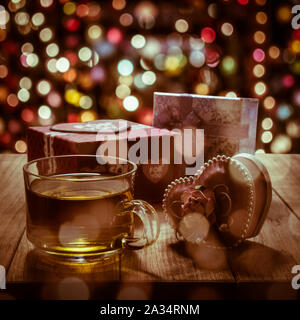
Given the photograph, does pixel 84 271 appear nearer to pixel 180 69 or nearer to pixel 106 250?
pixel 106 250

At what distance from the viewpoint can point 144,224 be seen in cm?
62

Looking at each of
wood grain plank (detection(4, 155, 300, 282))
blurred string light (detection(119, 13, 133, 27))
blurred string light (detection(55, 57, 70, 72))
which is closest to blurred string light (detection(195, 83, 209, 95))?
blurred string light (detection(119, 13, 133, 27))

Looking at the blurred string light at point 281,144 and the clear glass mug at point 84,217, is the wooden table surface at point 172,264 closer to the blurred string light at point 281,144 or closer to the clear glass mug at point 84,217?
the clear glass mug at point 84,217

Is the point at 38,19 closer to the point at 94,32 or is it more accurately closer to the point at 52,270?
the point at 94,32

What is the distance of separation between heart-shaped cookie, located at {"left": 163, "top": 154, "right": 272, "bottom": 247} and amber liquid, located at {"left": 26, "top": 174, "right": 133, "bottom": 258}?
0.39 feet

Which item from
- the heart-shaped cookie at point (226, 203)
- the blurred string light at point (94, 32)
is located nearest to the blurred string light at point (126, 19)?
the blurred string light at point (94, 32)

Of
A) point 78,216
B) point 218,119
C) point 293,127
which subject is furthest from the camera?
point 293,127

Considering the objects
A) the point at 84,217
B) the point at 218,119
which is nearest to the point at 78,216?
the point at 84,217

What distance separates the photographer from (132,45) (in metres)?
2.18

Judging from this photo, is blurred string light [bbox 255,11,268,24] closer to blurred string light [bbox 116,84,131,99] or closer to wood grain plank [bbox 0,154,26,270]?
blurred string light [bbox 116,84,131,99]

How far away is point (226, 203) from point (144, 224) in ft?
0.47

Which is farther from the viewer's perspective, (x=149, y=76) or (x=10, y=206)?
(x=149, y=76)

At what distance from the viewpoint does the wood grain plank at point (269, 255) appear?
61 centimetres

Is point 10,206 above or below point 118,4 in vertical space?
below
